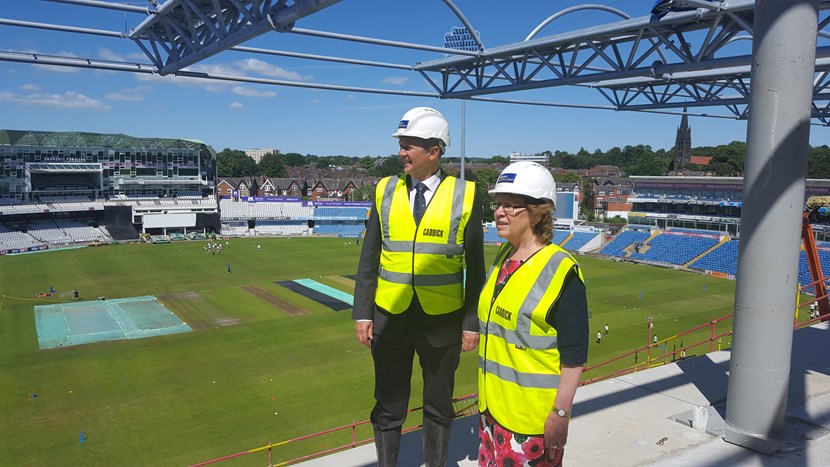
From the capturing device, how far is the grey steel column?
4.22 m

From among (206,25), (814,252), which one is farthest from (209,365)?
(814,252)

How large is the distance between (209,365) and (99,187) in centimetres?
5293

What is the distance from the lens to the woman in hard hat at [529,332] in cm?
263

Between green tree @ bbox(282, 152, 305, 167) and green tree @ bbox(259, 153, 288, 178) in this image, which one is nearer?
green tree @ bbox(259, 153, 288, 178)

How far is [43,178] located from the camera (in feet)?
203

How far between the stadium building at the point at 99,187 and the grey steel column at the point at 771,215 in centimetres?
6041

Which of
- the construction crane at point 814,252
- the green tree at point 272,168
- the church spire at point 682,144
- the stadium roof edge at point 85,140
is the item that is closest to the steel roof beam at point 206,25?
the construction crane at point 814,252

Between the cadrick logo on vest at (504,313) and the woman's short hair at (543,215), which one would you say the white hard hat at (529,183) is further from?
the cadrick logo on vest at (504,313)

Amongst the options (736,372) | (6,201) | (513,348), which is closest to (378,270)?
(513,348)

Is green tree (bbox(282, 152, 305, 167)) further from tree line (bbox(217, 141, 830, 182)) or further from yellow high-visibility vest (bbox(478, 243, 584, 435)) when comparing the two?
yellow high-visibility vest (bbox(478, 243, 584, 435))

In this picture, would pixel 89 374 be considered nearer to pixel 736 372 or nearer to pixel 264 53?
pixel 264 53

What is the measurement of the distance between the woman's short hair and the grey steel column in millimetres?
2475

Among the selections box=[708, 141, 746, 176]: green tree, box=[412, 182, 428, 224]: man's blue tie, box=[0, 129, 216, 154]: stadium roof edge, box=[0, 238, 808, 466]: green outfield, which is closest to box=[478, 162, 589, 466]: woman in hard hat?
box=[412, 182, 428, 224]: man's blue tie

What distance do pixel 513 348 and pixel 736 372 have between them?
9.54 ft
